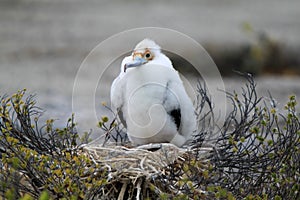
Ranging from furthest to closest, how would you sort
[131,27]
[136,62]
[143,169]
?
[131,27], [136,62], [143,169]

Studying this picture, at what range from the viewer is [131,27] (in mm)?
13641

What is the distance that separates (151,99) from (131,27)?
9.89 m

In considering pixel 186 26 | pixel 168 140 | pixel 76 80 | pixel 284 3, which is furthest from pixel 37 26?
pixel 168 140

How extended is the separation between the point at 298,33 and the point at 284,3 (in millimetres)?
3670

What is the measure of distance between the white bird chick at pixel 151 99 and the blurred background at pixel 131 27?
10.4 ft

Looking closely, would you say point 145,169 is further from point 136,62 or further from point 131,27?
point 131,27

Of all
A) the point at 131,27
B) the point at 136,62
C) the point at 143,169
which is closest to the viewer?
the point at 143,169

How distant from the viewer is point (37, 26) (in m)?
14.6

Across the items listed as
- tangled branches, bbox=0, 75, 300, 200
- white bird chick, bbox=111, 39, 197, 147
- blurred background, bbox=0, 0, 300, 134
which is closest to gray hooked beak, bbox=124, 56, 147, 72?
white bird chick, bbox=111, 39, 197, 147

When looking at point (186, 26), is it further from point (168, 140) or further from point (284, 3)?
point (168, 140)

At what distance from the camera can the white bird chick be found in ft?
12.7

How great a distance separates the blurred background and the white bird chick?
318 centimetres

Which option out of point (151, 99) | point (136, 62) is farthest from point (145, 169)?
point (136, 62)

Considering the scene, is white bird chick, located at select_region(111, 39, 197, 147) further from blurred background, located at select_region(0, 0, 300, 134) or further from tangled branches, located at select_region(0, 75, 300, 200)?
blurred background, located at select_region(0, 0, 300, 134)
